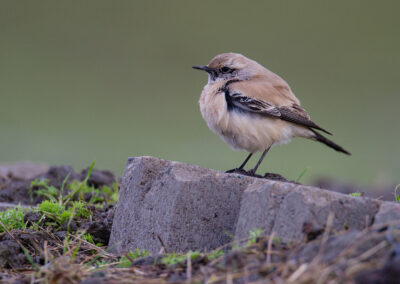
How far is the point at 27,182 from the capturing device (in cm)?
659

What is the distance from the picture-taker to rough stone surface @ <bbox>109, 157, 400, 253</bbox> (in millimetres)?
3406

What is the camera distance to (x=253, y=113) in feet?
19.6

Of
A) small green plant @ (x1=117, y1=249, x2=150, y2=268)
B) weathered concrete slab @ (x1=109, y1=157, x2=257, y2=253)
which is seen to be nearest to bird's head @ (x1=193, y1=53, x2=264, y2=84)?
weathered concrete slab @ (x1=109, y1=157, x2=257, y2=253)

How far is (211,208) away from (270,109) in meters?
2.14

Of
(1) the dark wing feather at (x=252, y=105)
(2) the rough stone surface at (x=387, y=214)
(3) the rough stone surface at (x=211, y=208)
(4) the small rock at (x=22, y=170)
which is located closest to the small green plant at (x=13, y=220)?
(3) the rough stone surface at (x=211, y=208)

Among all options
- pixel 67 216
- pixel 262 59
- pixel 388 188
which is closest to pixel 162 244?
pixel 67 216

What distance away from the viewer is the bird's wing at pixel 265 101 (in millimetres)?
5895

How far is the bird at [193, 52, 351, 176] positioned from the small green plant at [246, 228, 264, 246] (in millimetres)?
2184

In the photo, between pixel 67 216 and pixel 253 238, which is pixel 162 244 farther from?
pixel 67 216

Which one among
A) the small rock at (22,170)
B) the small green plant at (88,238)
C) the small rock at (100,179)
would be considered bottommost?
the small rock at (22,170)

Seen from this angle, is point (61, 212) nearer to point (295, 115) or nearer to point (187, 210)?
point (187, 210)

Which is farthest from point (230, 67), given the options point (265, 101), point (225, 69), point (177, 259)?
point (177, 259)

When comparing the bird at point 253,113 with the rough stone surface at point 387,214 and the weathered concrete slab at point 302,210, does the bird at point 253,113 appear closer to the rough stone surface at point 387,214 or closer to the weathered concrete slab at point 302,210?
the weathered concrete slab at point 302,210

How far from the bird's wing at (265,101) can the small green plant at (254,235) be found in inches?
98.9
